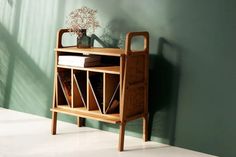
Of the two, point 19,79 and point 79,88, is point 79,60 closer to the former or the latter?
point 79,88

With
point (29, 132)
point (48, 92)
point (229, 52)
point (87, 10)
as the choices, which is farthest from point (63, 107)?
point (229, 52)

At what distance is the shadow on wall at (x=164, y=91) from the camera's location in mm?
2893

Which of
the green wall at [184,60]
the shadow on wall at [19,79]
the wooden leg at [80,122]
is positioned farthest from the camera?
the shadow on wall at [19,79]

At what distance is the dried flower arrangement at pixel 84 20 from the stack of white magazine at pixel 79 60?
0.27 m

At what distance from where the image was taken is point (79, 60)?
9.49 ft

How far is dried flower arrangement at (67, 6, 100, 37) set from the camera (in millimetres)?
3158

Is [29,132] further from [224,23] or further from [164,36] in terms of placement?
[224,23]

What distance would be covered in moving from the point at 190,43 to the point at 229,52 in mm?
306

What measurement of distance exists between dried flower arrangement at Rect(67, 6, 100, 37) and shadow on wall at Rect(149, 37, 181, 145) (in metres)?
0.61

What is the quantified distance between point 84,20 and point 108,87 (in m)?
0.74

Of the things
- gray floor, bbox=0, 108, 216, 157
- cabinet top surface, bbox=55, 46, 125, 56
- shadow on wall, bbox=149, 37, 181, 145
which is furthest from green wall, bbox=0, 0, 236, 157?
cabinet top surface, bbox=55, 46, 125, 56

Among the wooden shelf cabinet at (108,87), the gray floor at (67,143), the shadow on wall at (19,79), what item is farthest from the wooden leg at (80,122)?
the shadow on wall at (19,79)

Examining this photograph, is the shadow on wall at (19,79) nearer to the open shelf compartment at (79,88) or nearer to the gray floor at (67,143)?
the gray floor at (67,143)

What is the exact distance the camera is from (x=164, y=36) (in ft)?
9.54
